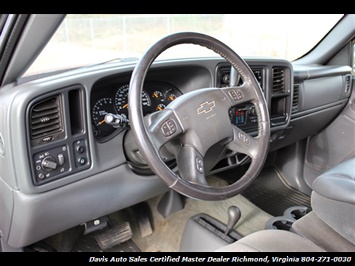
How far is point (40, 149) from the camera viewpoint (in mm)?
1179

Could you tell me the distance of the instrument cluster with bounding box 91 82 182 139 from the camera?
136 centimetres

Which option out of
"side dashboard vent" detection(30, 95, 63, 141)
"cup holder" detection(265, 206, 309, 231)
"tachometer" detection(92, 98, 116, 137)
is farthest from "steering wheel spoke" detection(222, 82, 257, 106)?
"cup holder" detection(265, 206, 309, 231)

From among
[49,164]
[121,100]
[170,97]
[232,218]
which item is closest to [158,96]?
[170,97]

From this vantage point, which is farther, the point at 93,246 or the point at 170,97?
the point at 93,246

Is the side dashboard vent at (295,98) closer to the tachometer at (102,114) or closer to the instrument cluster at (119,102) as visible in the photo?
the instrument cluster at (119,102)

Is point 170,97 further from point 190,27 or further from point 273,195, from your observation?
point 273,195

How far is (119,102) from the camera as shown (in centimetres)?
143

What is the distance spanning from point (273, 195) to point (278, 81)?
0.81 m

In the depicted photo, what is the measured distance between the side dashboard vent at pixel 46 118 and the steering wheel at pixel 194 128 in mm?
305

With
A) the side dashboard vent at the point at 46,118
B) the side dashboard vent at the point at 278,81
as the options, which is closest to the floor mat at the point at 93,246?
the side dashboard vent at the point at 46,118

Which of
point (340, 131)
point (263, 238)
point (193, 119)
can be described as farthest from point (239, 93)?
point (340, 131)

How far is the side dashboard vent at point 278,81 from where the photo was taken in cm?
191

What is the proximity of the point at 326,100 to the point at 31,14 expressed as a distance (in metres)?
1.85
